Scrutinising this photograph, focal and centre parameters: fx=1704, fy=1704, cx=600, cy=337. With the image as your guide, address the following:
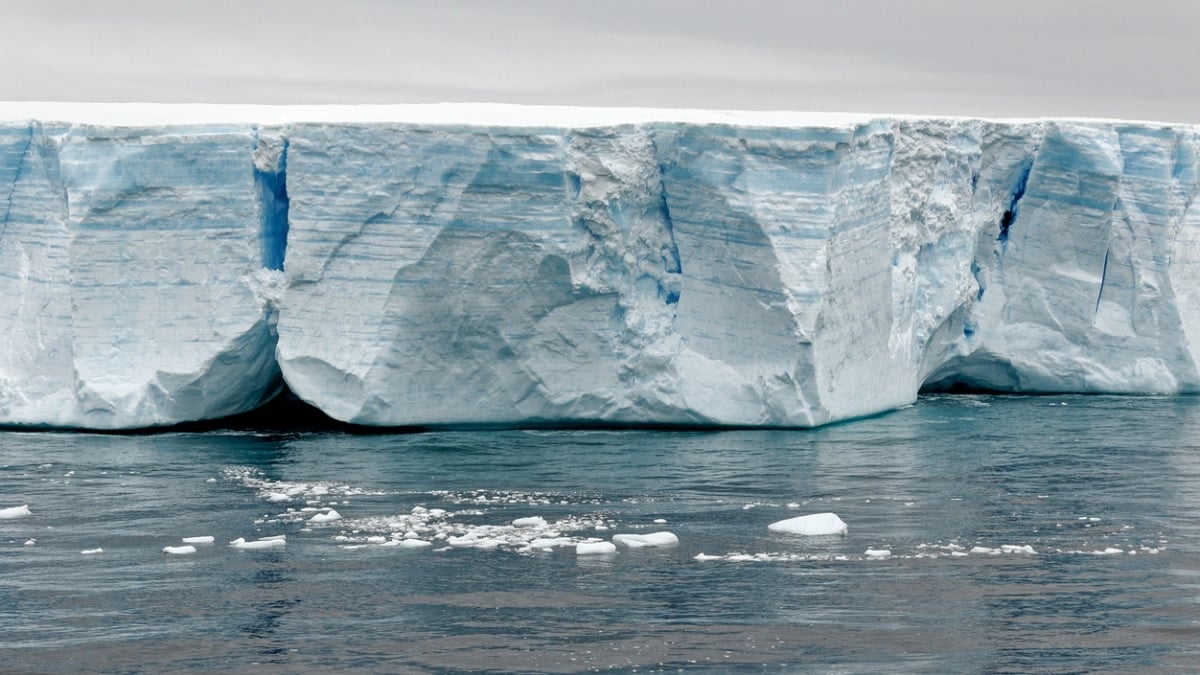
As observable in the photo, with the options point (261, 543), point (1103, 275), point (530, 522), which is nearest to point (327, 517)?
point (261, 543)

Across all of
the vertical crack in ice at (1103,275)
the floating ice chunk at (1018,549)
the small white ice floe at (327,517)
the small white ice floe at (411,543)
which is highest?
the vertical crack in ice at (1103,275)

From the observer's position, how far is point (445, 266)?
1370cm

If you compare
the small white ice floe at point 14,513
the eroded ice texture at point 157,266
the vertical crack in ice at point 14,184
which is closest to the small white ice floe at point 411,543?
the small white ice floe at point 14,513

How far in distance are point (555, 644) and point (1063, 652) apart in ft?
7.26

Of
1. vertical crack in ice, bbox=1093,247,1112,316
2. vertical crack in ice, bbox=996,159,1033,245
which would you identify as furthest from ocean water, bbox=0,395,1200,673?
vertical crack in ice, bbox=996,159,1033,245

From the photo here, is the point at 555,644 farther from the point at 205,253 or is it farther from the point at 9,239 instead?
the point at 9,239

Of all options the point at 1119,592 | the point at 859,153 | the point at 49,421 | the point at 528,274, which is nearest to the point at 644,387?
the point at 528,274

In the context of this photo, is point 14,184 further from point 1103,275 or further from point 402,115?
point 1103,275

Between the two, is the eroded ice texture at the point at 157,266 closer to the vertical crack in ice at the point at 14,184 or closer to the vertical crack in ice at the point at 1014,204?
the vertical crack in ice at the point at 14,184

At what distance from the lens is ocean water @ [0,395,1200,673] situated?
750 centimetres

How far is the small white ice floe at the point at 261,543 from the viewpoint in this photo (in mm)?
9594

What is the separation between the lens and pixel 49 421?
14180 mm

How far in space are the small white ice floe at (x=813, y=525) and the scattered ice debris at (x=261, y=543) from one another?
111 inches

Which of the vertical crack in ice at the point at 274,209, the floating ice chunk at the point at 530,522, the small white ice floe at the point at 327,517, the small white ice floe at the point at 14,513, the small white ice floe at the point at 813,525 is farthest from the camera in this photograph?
the vertical crack in ice at the point at 274,209
